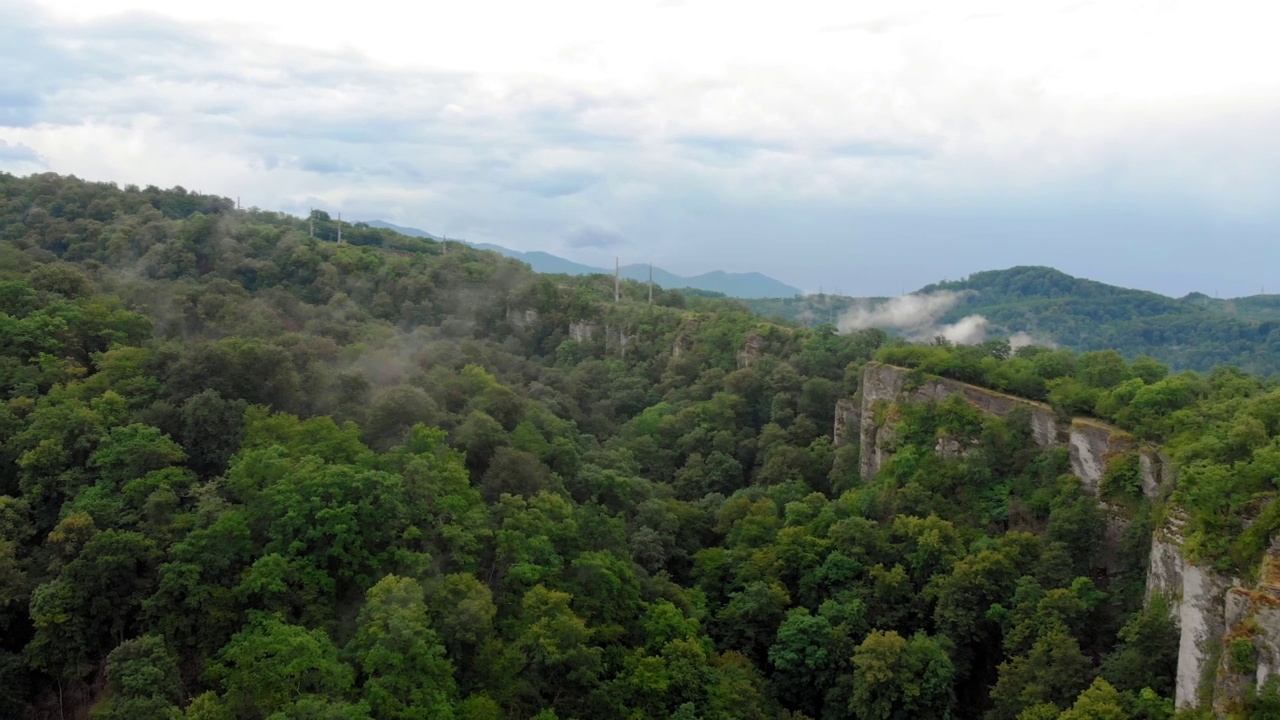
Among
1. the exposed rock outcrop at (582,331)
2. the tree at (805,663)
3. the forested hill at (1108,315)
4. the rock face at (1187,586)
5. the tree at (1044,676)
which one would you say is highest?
the forested hill at (1108,315)

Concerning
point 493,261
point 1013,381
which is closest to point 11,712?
point 1013,381

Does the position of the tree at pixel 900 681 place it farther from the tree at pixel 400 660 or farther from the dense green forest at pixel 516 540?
the tree at pixel 400 660

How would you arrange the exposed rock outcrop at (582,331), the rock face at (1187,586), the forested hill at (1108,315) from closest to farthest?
1. the rock face at (1187,586)
2. the exposed rock outcrop at (582,331)
3. the forested hill at (1108,315)

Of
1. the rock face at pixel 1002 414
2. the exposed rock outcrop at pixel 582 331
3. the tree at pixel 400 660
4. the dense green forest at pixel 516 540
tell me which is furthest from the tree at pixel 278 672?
the exposed rock outcrop at pixel 582 331

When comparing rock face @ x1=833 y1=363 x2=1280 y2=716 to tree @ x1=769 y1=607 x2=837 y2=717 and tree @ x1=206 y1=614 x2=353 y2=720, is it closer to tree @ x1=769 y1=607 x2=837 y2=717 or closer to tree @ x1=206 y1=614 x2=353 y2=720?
tree @ x1=769 y1=607 x2=837 y2=717

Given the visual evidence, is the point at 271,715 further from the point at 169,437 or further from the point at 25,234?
the point at 25,234

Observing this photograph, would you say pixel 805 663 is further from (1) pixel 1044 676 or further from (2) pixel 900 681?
(1) pixel 1044 676
